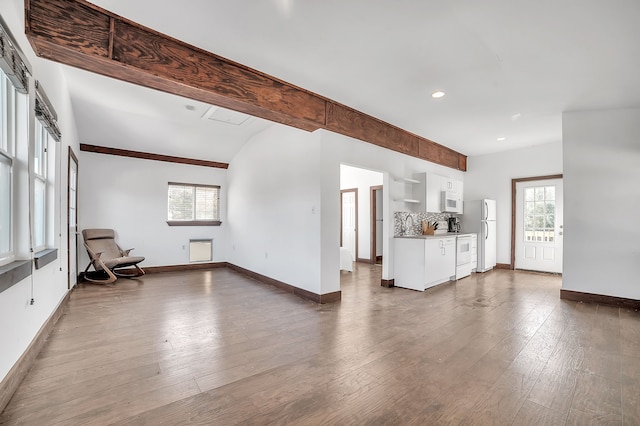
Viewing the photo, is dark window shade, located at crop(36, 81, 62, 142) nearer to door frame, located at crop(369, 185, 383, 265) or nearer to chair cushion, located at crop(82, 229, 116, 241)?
chair cushion, located at crop(82, 229, 116, 241)

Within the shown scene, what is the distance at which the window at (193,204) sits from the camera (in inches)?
262

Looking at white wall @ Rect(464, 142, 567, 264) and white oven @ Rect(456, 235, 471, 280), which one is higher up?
white wall @ Rect(464, 142, 567, 264)

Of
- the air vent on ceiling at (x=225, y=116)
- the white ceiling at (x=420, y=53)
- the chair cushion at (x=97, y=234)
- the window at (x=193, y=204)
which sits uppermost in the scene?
the air vent on ceiling at (x=225, y=116)

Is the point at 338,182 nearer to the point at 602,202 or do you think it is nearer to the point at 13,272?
the point at 13,272

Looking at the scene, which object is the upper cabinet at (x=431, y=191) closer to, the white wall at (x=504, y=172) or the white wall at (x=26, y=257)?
the white wall at (x=504, y=172)

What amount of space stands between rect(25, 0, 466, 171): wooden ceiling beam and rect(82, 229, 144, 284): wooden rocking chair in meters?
3.89

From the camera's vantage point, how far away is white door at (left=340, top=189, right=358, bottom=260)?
314 inches

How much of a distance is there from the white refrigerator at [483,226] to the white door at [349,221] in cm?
266

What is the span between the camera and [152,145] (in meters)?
6.02

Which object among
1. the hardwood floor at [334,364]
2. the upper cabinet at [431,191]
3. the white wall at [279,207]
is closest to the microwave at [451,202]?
the upper cabinet at [431,191]

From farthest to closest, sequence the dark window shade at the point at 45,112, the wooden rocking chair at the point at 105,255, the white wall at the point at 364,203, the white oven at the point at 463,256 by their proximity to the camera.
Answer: the white wall at the point at 364,203, the white oven at the point at 463,256, the wooden rocking chair at the point at 105,255, the dark window shade at the point at 45,112

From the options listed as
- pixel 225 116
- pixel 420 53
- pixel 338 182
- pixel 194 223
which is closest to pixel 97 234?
pixel 194 223

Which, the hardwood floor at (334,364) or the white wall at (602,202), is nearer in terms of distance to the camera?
the hardwood floor at (334,364)

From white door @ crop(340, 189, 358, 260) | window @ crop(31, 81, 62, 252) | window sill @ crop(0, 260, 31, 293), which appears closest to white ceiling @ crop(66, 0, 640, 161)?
window @ crop(31, 81, 62, 252)
